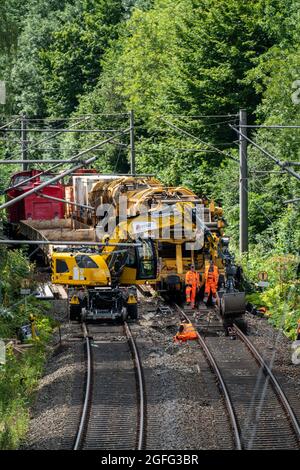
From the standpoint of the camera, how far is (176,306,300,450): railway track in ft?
58.8

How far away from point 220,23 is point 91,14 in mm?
27886

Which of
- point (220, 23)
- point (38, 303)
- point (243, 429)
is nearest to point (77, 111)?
point (220, 23)

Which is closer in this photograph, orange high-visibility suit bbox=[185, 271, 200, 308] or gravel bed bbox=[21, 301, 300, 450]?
gravel bed bbox=[21, 301, 300, 450]

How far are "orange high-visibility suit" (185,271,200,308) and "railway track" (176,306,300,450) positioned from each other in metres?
2.76

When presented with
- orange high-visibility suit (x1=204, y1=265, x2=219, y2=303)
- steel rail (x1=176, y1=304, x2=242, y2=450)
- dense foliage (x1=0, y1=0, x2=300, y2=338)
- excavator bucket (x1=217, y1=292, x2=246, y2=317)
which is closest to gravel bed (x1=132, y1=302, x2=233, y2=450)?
steel rail (x1=176, y1=304, x2=242, y2=450)

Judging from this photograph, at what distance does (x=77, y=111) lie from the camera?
69.7 m

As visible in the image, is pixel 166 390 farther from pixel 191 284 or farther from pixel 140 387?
pixel 191 284

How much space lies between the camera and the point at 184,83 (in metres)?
50.2

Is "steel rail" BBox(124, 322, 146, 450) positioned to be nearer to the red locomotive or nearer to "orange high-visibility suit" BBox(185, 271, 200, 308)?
"orange high-visibility suit" BBox(185, 271, 200, 308)

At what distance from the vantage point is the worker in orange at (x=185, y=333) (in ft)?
83.1

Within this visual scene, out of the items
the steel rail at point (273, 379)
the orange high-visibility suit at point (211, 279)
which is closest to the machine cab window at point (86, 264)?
the orange high-visibility suit at point (211, 279)

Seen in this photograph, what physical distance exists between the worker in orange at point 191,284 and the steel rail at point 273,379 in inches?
90.0

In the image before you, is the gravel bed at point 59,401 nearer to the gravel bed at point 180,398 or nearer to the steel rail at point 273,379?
the gravel bed at point 180,398

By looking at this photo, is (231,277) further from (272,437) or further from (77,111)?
(77,111)
